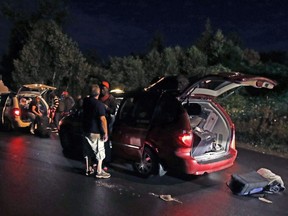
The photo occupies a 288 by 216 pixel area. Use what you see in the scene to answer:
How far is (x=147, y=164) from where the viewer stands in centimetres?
727

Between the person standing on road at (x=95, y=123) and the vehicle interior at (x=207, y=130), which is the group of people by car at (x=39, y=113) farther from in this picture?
the vehicle interior at (x=207, y=130)

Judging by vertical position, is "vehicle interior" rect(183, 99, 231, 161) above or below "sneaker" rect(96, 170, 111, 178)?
above

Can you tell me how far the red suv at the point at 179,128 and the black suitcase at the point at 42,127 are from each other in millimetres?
5190

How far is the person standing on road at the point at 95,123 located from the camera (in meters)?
6.85

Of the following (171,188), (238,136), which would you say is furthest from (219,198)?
(238,136)

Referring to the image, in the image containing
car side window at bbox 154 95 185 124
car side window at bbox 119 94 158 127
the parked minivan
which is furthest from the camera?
the parked minivan

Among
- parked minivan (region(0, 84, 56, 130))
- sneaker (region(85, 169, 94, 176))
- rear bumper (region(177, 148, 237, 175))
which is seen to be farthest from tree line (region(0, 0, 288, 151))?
sneaker (region(85, 169, 94, 176))

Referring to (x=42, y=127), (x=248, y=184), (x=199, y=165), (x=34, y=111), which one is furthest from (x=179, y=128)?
(x=34, y=111)

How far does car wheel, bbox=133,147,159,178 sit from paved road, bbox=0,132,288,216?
0.56ft

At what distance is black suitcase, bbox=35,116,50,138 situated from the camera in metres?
12.2

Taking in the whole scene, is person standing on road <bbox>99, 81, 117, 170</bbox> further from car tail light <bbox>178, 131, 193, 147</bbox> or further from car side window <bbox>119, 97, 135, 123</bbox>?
car tail light <bbox>178, 131, 193, 147</bbox>

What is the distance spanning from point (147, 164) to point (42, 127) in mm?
5994

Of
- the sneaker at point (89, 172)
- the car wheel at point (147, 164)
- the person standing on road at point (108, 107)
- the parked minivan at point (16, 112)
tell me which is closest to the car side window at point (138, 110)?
the person standing on road at point (108, 107)

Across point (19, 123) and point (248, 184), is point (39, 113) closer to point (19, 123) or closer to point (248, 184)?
point (19, 123)
